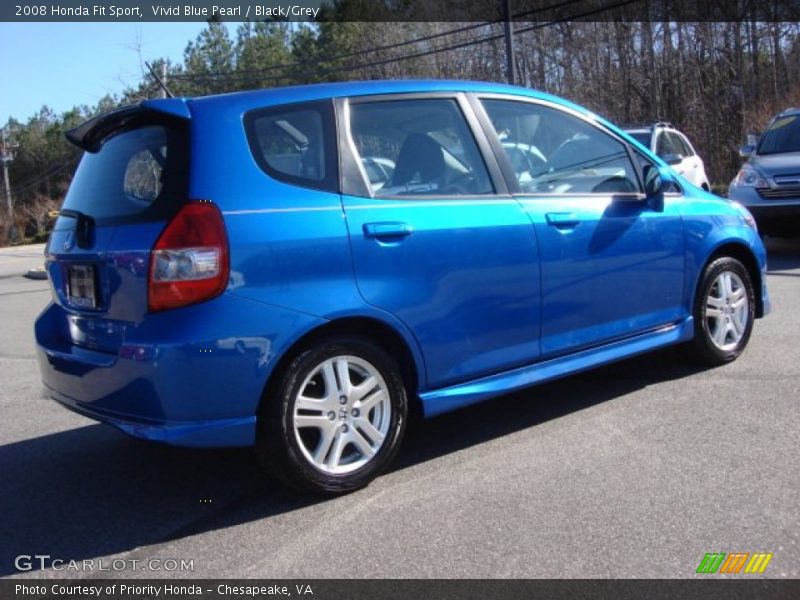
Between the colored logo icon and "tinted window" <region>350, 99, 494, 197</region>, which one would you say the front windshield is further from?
the colored logo icon

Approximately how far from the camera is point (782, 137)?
1145 cm

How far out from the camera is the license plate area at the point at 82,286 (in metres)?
3.62

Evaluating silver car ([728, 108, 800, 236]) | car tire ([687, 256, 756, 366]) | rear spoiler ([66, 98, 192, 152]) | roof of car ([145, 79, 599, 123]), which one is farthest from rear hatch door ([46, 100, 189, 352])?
silver car ([728, 108, 800, 236])

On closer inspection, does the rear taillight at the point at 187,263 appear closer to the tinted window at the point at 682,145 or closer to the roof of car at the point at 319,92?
the roof of car at the point at 319,92

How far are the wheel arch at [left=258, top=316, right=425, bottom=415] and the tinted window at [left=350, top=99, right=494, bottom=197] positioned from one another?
2.06 feet

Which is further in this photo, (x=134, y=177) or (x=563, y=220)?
(x=563, y=220)

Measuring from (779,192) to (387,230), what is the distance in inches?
331

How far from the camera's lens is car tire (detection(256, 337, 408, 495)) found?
3.48m

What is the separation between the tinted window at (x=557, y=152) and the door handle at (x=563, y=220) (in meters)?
0.18

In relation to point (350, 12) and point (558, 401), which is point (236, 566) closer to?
point (558, 401)

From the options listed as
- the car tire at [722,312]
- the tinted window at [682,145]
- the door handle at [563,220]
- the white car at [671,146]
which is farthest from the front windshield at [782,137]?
the door handle at [563,220]

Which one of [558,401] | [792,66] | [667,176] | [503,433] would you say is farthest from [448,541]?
[792,66]

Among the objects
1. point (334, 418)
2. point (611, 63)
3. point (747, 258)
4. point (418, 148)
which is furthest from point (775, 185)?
point (611, 63)

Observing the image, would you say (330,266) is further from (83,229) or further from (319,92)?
(83,229)
